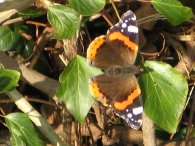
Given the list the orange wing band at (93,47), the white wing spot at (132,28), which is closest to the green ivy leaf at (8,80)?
the orange wing band at (93,47)

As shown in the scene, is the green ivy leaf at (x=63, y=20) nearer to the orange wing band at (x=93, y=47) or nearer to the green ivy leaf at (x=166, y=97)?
the orange wing band at (x=93, y=47)

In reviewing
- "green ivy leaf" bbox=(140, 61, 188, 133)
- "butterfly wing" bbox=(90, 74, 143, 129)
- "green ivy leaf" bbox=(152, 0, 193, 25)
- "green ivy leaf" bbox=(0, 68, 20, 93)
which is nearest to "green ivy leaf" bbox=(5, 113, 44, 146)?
"green ivy leaf" bbox=(0, 68, 20, 93)

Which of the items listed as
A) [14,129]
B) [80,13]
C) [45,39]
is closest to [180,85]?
[80,13]

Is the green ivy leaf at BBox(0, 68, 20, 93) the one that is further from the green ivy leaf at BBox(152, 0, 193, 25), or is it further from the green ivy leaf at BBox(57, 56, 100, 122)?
the green ivy leaf at BBox(152, 0, 193, 25)

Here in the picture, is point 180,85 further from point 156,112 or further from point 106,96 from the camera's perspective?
point 106,96

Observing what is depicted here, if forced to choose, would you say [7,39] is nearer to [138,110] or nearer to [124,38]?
[124,38]

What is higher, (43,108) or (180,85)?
(180,85)
